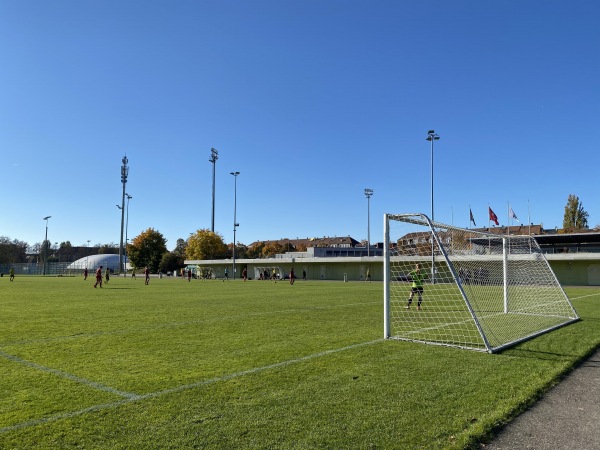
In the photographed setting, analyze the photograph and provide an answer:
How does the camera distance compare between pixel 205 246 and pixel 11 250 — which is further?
pixel 11 250

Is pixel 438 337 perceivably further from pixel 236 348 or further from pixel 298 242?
pixel 298 242

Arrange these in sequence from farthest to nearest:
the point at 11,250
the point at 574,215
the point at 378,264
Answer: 1. the point at 11,250
2. the point at 574,215
3. the point at 378,264

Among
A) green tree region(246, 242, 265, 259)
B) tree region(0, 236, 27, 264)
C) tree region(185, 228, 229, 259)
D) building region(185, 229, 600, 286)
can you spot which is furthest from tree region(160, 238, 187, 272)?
tree region(0, 236, 27, 264)

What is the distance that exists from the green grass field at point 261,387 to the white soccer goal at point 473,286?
985 mm

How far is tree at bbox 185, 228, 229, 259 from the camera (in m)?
91.3

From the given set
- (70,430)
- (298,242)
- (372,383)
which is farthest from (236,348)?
(298,242)

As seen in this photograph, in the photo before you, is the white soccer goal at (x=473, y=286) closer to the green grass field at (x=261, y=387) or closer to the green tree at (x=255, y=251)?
the green grass field at (x=261, y=387)

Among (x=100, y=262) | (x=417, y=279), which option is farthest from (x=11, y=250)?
(x=417, y=279)

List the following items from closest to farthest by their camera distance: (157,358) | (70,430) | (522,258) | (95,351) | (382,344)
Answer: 1. (70,430)
2. (157,358)
3. (95,351)
4. (382,344)
5. (522,258)

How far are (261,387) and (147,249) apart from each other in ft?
325

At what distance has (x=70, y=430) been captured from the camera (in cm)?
438

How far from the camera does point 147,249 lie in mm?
99125

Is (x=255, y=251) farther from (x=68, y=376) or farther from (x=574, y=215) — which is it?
(x=68, y=376)

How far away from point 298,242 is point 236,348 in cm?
15027
